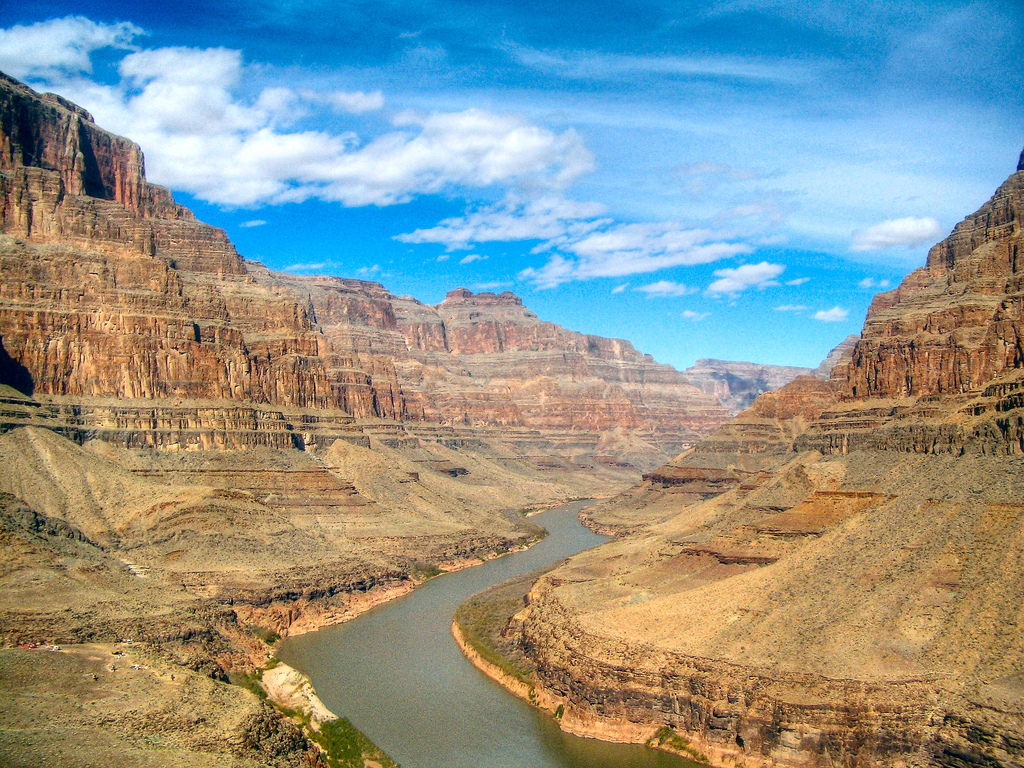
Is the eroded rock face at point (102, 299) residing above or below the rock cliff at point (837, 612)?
above

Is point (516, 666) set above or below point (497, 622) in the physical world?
below

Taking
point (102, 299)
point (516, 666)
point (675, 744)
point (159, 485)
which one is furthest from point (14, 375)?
point (675, 744)

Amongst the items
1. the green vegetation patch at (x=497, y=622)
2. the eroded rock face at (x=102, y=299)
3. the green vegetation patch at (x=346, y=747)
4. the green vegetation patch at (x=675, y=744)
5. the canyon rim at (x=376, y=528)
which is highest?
the eroded rock face at (x=102, y=299)

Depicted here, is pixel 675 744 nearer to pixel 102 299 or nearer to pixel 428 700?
pixel 428 700

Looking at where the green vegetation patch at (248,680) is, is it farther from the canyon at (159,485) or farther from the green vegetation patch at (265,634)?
the green vegetation patch at (265,634)

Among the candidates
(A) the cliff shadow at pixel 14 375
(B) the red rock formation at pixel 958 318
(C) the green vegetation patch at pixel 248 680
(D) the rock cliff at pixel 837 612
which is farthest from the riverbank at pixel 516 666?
(A) the cliff shadow at pixel 14 375

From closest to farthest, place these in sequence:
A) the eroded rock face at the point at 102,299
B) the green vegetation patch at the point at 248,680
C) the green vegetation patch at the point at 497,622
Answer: the green vegetation patch at the point at 248,680, the green vegetation patch at the point at 497,622, the eroded rock face at the point at 102,299
